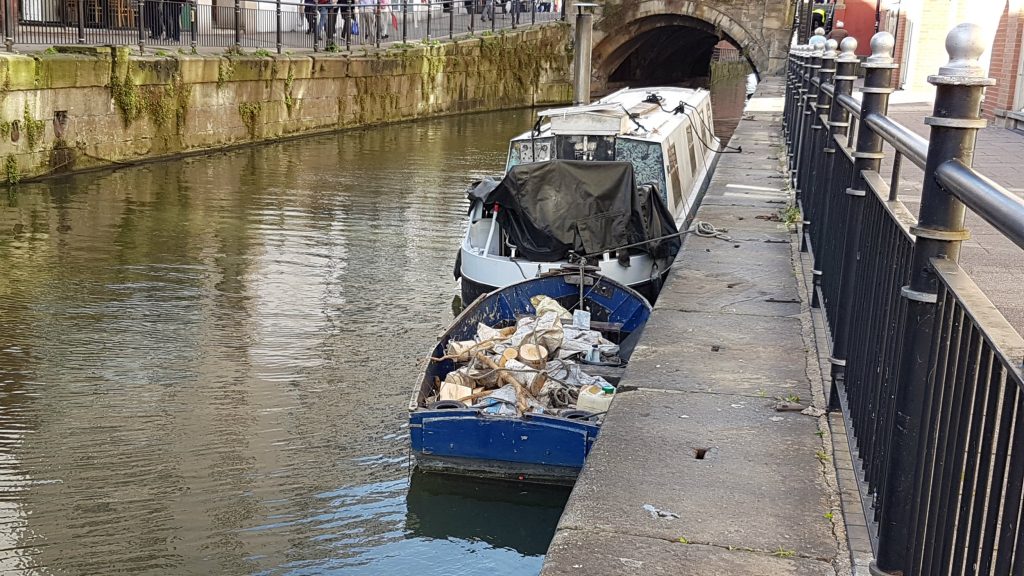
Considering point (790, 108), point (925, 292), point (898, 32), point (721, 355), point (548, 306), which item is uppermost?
point (898, 32)

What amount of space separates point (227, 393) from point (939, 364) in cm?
677

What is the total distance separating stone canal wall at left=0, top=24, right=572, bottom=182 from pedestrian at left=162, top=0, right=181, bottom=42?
706 millimetres

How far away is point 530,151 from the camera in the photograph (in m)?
12.5

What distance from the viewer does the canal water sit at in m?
6.38

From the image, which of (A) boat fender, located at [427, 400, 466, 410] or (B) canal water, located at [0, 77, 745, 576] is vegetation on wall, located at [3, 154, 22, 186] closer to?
(B) canal water, located at [0, 77, 745, 576]

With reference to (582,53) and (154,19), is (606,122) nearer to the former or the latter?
(154,19)

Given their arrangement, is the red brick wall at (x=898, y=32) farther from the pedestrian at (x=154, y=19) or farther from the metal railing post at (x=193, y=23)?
the pedestrian at (x=154, y=19)

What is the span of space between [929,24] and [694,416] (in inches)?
995

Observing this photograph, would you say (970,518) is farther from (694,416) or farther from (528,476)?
(528,476)

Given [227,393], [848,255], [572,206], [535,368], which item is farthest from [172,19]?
[848,255]

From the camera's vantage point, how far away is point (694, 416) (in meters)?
5.36

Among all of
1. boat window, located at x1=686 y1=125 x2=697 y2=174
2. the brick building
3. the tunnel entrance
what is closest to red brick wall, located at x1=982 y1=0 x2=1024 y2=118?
the brick building

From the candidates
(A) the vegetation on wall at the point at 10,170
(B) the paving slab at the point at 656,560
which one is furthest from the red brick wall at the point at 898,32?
(B) the paving slab at the point at 656,560

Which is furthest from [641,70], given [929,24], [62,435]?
[62,435]
